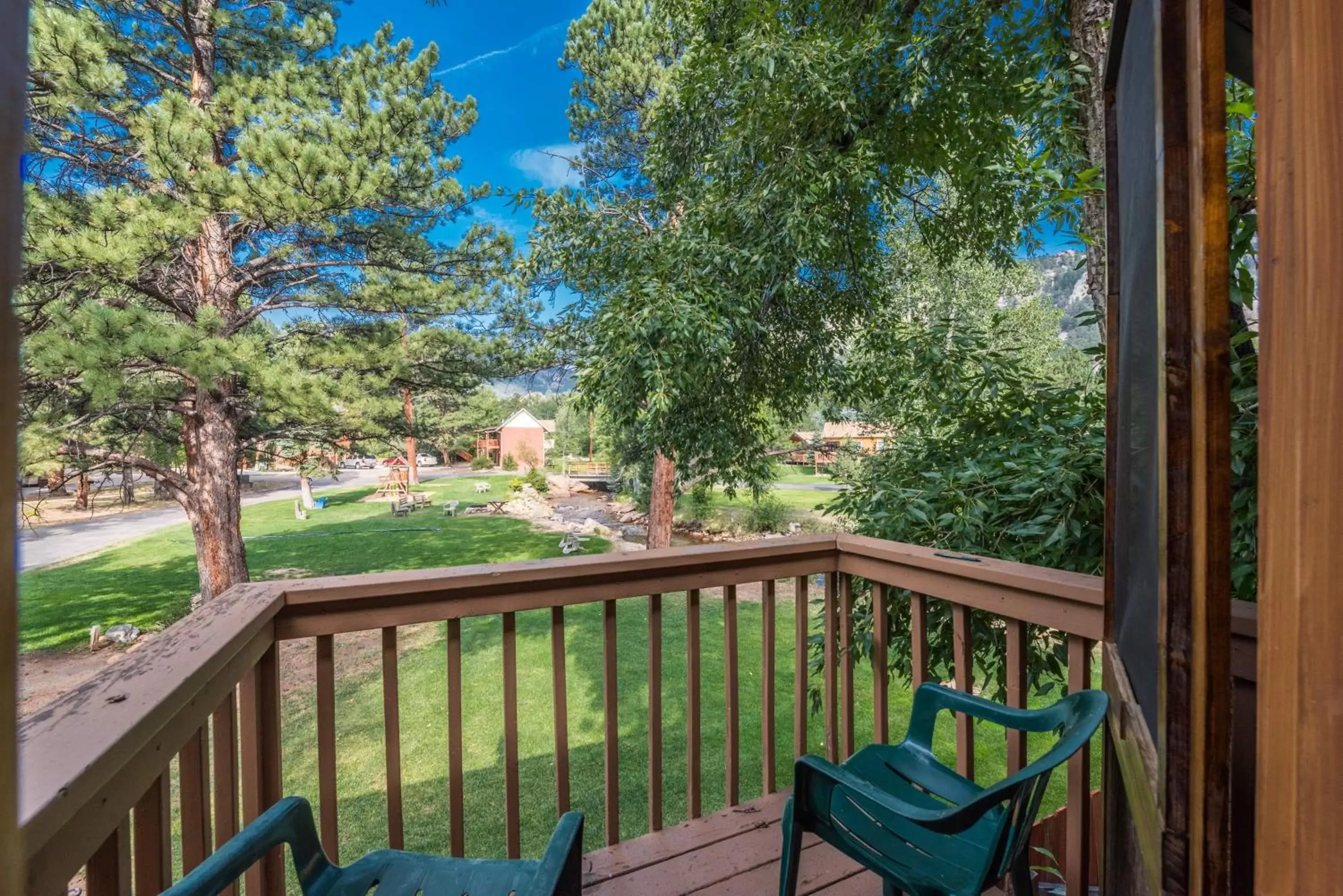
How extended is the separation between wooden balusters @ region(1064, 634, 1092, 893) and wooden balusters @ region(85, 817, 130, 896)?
1.62m

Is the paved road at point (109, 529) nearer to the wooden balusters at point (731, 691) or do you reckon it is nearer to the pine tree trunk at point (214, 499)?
the pine tree trunk at point (214, 499)

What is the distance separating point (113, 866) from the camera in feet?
2.21

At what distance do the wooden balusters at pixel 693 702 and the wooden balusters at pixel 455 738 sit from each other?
63 centimetres

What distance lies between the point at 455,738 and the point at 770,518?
9.30m

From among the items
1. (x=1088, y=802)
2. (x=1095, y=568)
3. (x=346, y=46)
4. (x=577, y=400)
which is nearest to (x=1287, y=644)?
(x=1088, y=802)

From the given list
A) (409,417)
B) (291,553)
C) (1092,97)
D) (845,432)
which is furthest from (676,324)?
(291,553)

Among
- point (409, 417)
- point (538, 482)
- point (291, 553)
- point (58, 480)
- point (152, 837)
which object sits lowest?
point (291, 553)

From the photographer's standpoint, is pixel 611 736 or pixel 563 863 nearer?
pixel 563 863

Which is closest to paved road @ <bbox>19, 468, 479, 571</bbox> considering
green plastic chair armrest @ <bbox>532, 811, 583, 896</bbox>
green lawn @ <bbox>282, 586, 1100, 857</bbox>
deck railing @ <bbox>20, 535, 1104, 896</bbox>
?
deck railing @ <bbox>20, 535, 1104, 896</bbox>

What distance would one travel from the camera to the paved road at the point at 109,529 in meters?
0.31

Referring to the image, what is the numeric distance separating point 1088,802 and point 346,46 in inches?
372

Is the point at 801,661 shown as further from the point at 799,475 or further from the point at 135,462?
the point at 799,475

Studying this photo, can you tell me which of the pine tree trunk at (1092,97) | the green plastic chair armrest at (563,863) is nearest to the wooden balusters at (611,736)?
the green plastic chair armrest at (563,863)

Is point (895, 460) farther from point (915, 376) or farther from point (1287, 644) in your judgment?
point (1287, 644)
